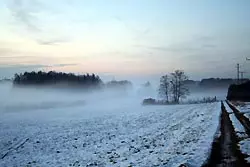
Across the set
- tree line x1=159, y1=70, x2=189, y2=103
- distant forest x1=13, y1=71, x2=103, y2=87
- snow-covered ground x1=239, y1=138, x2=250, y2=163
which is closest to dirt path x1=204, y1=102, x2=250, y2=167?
snow-covered ground x1=239, y1=138, x2=250, y2=163

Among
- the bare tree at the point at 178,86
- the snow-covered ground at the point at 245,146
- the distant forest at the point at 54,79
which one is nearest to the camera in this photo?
the snow-covered ground at the point at 245,146

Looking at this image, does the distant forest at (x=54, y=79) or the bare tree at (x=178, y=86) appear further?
the distant forest at (x=54, y=79)

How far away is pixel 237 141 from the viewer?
19234 mm

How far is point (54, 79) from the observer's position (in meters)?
154

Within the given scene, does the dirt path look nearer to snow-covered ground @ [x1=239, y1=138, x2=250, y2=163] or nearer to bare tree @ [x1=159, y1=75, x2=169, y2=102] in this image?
snow-covered ground @ [x1=239, y1=138, x2=250, y2=163]

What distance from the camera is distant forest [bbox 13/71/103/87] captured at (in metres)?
139

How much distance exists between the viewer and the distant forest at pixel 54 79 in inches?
5487

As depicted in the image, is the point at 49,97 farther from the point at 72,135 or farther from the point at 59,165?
the point at 59,165

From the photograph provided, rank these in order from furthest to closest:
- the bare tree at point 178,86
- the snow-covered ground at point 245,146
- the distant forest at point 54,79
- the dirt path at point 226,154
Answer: the distant forest at point 54,79
the bare tree at point 178,86
the snow-covered ground at point 245,146
the dirt path at point 226,154

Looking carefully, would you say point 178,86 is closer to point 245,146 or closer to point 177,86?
point 177,86

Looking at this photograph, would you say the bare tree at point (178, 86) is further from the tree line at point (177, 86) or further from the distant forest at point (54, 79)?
the distant forest at point (54, 79)

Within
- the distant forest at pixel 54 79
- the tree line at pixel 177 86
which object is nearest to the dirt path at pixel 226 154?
the tree line at pixel 177 86

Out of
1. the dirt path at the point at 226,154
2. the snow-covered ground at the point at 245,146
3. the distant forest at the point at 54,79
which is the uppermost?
the distant forest at the point at 54,79

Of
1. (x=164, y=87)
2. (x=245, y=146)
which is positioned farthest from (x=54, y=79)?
(x=245, y=146)
